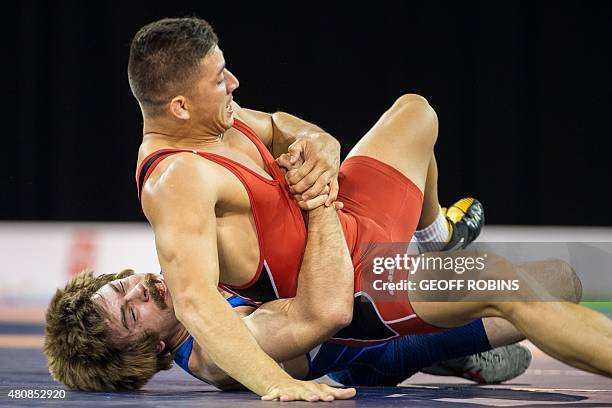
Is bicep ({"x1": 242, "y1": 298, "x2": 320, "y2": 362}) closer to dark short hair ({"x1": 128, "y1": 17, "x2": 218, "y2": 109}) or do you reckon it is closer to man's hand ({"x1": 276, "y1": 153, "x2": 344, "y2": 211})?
man's hand ({"x1": 276, "y1": 153, "x2": 344, "y2": 211})

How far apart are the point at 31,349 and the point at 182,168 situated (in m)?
1.77

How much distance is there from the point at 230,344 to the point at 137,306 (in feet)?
1.92

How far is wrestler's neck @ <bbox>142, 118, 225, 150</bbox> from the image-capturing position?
7.55 feet

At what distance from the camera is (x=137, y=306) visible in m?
2.50

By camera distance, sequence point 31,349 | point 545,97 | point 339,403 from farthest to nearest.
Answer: point 545,97 < point 31,349 < point 339,403

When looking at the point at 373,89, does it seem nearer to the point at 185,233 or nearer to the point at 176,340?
the point at 176,340

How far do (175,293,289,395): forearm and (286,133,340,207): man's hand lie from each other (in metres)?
0.44

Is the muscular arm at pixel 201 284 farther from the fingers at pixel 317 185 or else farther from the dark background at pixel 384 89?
the dark background at pixel 384 89

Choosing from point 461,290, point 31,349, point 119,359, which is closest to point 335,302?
point 461,290

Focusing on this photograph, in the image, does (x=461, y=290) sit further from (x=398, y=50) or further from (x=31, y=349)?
(x=398, y=50)

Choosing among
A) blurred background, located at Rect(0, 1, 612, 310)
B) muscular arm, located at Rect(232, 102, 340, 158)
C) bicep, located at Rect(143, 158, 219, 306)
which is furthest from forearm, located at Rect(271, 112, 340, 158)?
blurred background, located at Rect(0, 1, 612, 310)

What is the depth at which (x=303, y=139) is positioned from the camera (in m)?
2.44

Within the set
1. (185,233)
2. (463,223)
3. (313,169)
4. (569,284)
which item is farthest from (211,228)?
(463,223)

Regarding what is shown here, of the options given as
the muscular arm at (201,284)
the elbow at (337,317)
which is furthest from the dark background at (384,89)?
the muscular arm at (201,284)
